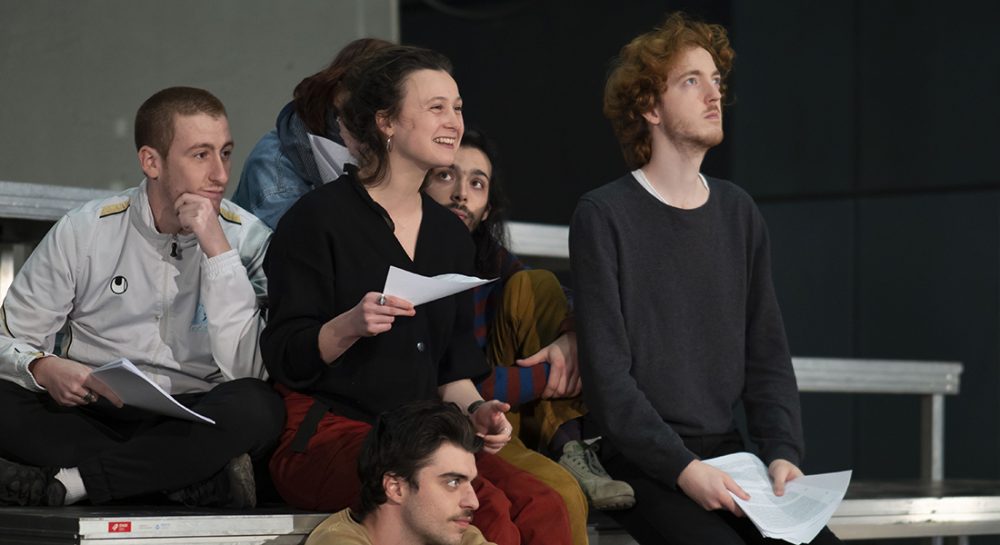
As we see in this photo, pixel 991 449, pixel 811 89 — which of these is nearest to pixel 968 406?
pixel 991 449

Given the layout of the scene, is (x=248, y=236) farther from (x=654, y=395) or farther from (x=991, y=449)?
(x=991, y=449)

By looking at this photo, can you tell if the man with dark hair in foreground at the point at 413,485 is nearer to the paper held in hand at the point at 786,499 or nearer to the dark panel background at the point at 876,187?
the paper held in hand at the point at 786,499

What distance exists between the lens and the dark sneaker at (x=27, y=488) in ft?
8.46

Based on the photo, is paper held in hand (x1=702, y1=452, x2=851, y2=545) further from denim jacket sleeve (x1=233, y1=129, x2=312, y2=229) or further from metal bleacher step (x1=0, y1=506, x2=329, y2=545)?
denim jacket sleeve (x1=233, y1=129, x2=312, y2=229)

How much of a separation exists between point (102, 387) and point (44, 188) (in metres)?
0.82

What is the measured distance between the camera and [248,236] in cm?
297

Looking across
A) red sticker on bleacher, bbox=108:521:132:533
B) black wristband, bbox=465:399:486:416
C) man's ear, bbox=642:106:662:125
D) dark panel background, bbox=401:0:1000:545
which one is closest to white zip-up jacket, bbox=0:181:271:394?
black wristband, bbox=465:399:486:416

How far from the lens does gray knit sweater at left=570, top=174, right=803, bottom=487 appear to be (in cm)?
284

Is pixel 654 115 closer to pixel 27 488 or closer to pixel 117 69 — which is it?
pixel 27 488

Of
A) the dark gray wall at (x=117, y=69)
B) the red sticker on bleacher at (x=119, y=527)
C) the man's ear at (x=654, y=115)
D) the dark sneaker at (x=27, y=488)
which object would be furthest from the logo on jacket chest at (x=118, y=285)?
the dark gray wall at (x=117, y=69)

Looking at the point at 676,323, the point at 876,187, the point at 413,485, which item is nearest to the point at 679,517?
the point at 676,323

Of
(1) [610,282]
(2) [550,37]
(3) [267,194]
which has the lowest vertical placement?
(1) [610,282]

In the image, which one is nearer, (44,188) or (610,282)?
(610,282)

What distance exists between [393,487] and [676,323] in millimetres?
791
